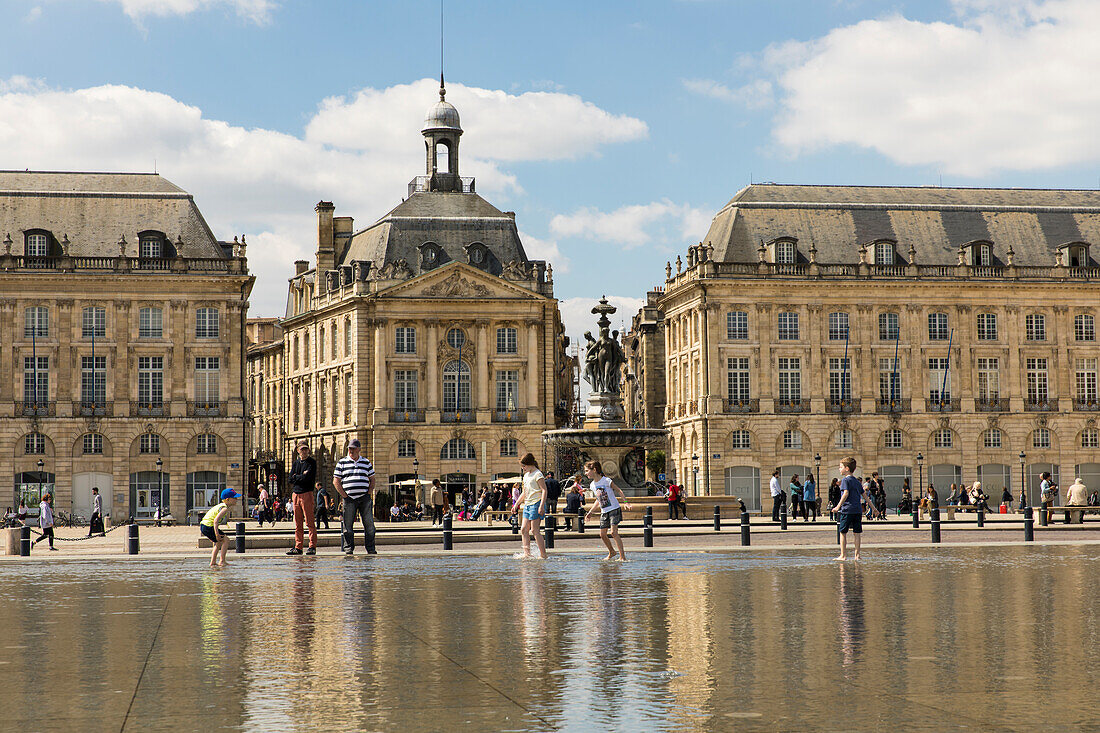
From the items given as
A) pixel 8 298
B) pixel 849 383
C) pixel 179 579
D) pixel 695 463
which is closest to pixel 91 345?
pixel 8 298

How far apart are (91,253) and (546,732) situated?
69789mm

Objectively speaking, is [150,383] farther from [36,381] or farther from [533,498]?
[533,498]

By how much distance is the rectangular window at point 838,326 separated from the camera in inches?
3068

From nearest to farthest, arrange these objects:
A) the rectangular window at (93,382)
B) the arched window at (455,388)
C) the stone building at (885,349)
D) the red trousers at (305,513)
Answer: the red trousers at (305,513) → the rectangular window at (93,382) → the stone building at (885,349) → the arched window at (455,388)

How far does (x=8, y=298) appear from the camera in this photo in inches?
2798

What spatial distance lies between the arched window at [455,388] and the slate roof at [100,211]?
45.5ft

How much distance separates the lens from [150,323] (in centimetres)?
7269

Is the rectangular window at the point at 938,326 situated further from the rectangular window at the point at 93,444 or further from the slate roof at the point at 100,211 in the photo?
the rectangular window at the point at 93,444

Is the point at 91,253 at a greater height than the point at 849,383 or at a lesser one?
greater

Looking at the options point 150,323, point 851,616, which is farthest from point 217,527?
point 150,323

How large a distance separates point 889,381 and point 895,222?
930 cm

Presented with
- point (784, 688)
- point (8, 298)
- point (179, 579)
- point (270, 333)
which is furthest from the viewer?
point (270, 333)

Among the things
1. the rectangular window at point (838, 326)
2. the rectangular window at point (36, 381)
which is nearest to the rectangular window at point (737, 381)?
the rectangular window at point (838, 326)

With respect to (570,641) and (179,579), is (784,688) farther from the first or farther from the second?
(179,579)
